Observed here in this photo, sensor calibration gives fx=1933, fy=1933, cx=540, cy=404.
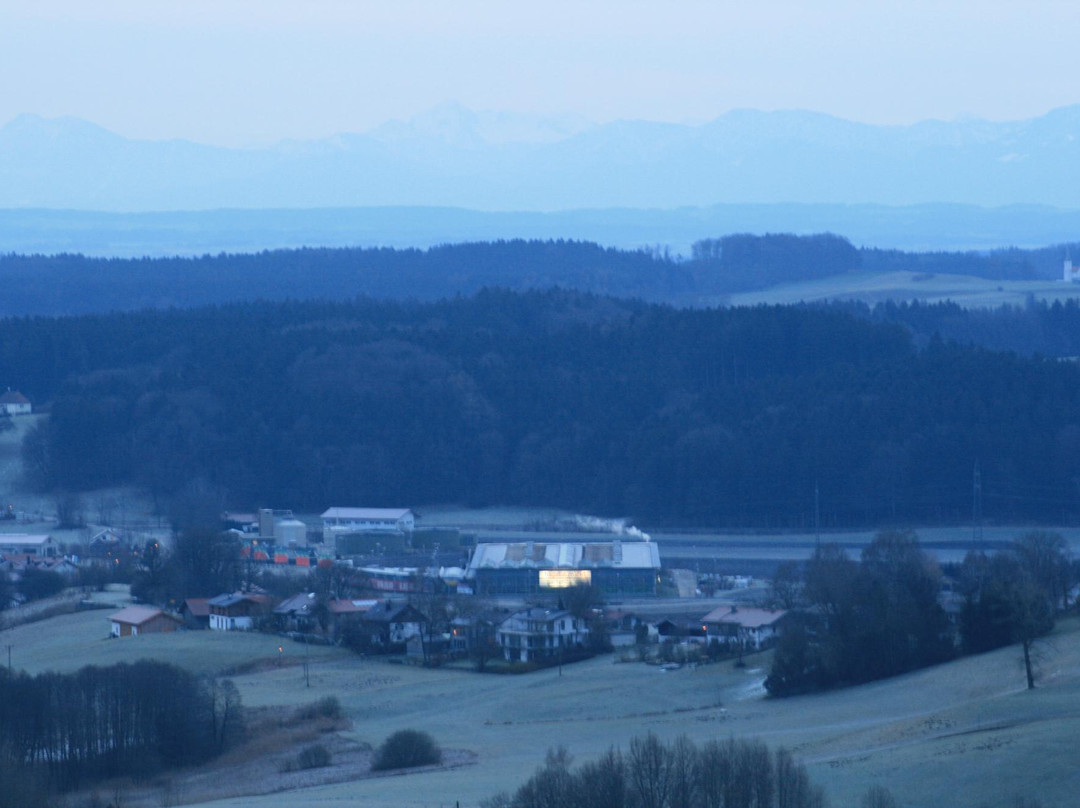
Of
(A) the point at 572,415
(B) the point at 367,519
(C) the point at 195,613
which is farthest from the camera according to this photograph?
(A) the point at 572,415

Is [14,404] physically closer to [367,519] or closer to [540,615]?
[367,519]

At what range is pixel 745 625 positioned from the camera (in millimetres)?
24812

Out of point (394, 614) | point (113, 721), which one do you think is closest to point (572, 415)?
point (394, 614)

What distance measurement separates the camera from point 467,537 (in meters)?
38.0

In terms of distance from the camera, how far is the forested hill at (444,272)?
83.1 meters

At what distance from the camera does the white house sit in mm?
38531

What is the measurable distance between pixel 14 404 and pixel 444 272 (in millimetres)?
38515

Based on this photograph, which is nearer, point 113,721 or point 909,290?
point 113,721

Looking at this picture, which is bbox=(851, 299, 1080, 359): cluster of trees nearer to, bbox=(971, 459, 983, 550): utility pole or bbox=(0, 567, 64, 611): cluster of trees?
bbox=(971, 459, 983, 550): utility pole

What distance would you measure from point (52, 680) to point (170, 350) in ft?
119

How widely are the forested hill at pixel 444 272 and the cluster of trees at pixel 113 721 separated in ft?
197

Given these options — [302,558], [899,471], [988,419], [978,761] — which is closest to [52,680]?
[978,761]

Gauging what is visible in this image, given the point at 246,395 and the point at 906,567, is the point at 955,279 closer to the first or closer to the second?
the point at 246,395

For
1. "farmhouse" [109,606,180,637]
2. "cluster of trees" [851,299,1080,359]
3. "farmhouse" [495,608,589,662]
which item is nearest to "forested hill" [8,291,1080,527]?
"cluster of trees" [851,299,1080,359]
